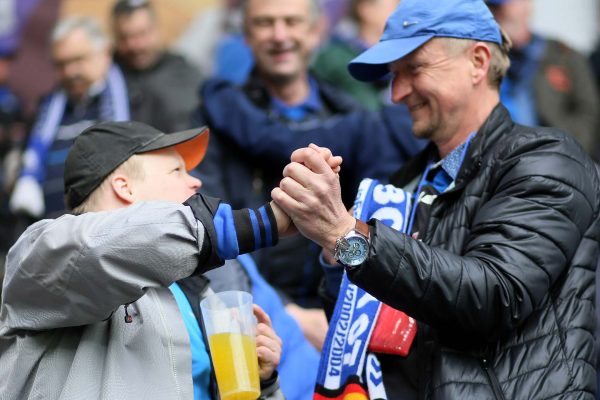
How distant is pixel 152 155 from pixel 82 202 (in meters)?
0.27

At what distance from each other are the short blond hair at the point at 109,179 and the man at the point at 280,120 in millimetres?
1362

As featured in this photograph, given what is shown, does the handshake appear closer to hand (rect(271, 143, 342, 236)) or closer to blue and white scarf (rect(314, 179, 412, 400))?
hand (rect(271, 143, 342, 236))

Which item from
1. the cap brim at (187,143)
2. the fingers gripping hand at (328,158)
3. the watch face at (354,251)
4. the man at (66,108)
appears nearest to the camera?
the watch face at (354,251)

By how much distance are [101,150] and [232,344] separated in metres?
0.79

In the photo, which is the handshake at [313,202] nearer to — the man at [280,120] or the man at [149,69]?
the man at [280,120]

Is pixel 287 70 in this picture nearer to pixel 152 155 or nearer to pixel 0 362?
pixel 152 155

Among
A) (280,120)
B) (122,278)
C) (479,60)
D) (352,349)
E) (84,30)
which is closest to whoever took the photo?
(122,278)

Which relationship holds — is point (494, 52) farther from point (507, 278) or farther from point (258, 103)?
point (258, 103)

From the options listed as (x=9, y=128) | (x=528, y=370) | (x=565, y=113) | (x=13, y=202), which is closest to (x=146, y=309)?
(x=528, y=370)

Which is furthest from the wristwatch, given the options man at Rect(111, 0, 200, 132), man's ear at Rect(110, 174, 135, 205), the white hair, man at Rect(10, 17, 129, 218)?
the white hair

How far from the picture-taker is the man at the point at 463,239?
10.7 feet

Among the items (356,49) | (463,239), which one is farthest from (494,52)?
(356,49)

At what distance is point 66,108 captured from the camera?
654cm

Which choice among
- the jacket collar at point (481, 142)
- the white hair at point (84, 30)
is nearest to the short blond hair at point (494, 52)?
the jacket collar at point (481, 142)
